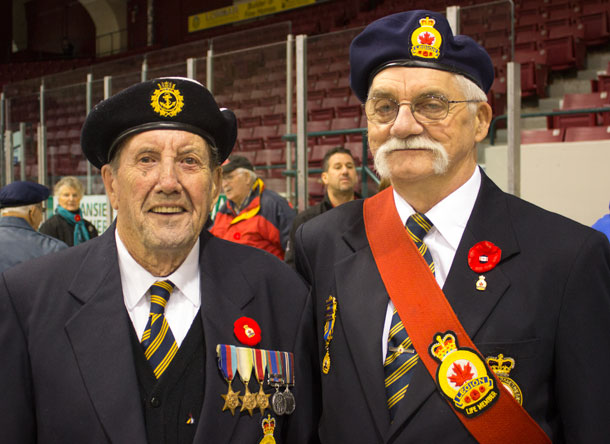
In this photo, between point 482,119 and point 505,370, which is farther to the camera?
point 482,119

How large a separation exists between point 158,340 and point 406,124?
2.46 feet

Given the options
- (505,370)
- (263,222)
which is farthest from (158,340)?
(263,222)

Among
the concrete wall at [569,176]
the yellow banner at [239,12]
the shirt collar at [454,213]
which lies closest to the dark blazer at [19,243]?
the shirt collar at [454,213]

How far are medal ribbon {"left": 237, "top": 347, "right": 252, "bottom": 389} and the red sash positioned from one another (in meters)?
0.36

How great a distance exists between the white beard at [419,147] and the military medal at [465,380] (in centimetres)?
39

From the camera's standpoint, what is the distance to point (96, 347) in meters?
1.42

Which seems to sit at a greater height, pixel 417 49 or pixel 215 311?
pixel 417 49

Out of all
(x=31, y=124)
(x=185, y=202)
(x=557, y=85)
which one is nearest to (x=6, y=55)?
(x=31, y=124)

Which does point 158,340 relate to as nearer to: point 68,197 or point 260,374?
point 260,374

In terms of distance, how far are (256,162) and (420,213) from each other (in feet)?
13.0

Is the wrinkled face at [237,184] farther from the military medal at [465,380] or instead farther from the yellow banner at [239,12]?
the yellow banner at [239,12]

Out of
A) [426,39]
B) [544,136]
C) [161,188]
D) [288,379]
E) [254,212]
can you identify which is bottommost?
[288,379]

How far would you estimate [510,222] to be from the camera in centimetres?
147

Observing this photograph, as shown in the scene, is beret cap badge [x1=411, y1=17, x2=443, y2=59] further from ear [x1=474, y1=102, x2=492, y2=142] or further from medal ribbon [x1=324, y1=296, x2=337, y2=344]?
medal ribbon [x1=324, y1=296, x2=337, y2=344]
